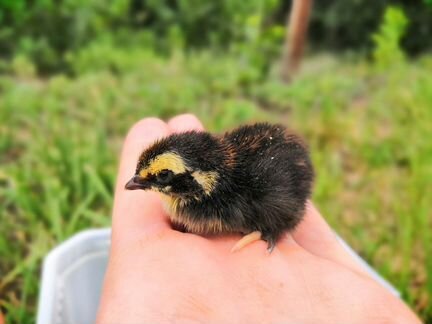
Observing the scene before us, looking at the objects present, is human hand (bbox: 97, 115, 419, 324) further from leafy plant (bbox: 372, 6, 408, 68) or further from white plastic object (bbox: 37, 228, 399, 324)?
leafy plant (bbox: 372, 6, 408, 68)

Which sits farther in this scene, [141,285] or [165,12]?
[165,12]

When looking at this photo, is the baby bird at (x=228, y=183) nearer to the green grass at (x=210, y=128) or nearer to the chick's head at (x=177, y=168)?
the chick's head at (x=177, y=168)

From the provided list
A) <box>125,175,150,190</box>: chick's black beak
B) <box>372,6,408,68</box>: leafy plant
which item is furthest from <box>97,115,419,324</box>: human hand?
<box>372,6,408,68</box>: leafy plant

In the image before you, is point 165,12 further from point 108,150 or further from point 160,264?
point 160,264

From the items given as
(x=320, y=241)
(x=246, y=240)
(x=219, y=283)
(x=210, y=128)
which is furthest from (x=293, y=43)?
(x=219, y=283)

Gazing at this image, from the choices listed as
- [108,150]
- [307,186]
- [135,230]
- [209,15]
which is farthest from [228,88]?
[135,230]

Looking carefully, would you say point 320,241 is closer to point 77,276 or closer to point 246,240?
point 246,240
